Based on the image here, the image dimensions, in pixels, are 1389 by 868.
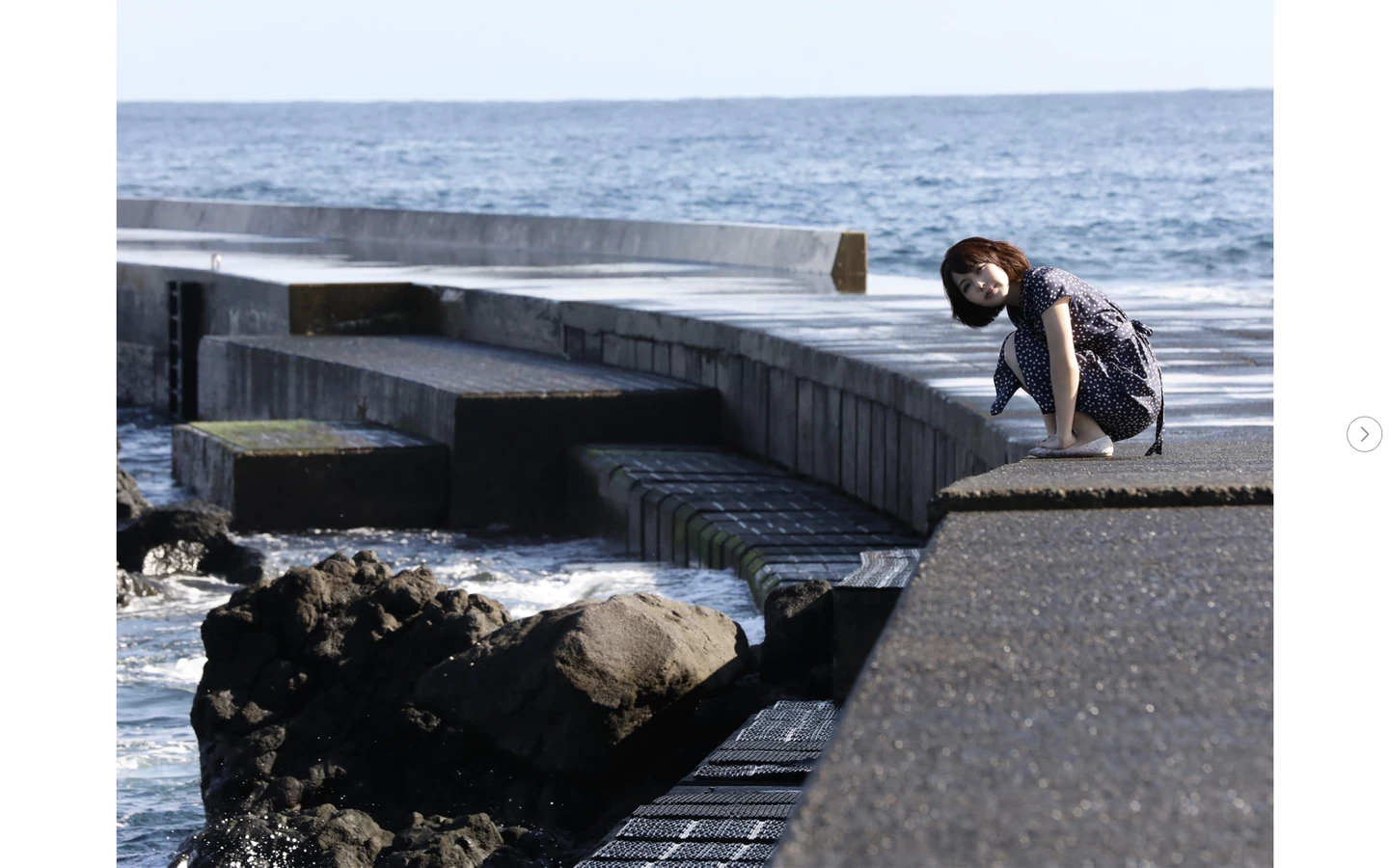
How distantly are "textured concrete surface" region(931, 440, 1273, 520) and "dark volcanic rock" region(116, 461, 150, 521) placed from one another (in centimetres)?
773

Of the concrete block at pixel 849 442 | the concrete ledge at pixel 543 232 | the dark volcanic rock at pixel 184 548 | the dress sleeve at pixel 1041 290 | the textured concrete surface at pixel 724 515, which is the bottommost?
the dark volcanic rock at pixel 184 548

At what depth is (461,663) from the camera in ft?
18.7

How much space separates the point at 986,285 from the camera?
4328 mm

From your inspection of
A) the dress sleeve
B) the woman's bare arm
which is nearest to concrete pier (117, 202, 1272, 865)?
the woman's bare arm

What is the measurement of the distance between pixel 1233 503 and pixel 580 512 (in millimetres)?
7497

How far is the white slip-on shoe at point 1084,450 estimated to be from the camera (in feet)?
14.3

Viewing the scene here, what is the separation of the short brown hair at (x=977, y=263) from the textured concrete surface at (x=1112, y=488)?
62 centimetres

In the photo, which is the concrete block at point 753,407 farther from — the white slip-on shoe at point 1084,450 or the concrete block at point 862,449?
the white slip-on shoe at point 1084,450

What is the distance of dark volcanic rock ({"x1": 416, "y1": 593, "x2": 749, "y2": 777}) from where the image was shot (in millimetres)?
5371

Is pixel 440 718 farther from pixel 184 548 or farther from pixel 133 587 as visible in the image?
pixel 184 548

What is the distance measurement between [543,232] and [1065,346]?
15723 mm
